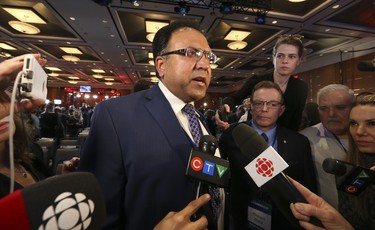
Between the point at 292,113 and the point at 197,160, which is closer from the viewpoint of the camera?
the point at 197,160

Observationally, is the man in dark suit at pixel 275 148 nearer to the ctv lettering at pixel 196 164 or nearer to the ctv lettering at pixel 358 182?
the ctv lettering at pixel 358 182

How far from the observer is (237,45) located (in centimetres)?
901

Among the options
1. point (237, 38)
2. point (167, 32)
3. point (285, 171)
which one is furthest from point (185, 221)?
point (237, 38)

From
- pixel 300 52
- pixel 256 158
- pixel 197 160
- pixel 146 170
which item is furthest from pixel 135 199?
pixel 300 52

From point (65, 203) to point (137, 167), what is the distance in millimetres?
554

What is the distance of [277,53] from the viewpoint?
2.01m

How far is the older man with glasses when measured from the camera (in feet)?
5.32

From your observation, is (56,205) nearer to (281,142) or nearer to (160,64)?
(160,64)

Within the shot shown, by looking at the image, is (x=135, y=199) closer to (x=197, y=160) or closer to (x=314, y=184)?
(x=197, y=160)

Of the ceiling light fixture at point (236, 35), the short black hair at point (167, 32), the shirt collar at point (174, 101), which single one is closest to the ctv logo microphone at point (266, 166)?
the shirt collar at point (174, 101)

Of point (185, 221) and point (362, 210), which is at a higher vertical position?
point (185, 221)

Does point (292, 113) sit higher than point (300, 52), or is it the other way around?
point (300, 52)

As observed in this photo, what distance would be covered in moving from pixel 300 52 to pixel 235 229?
1.53 m

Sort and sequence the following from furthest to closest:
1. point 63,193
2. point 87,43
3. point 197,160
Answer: point 87,43, point 197,160, point 63,193
